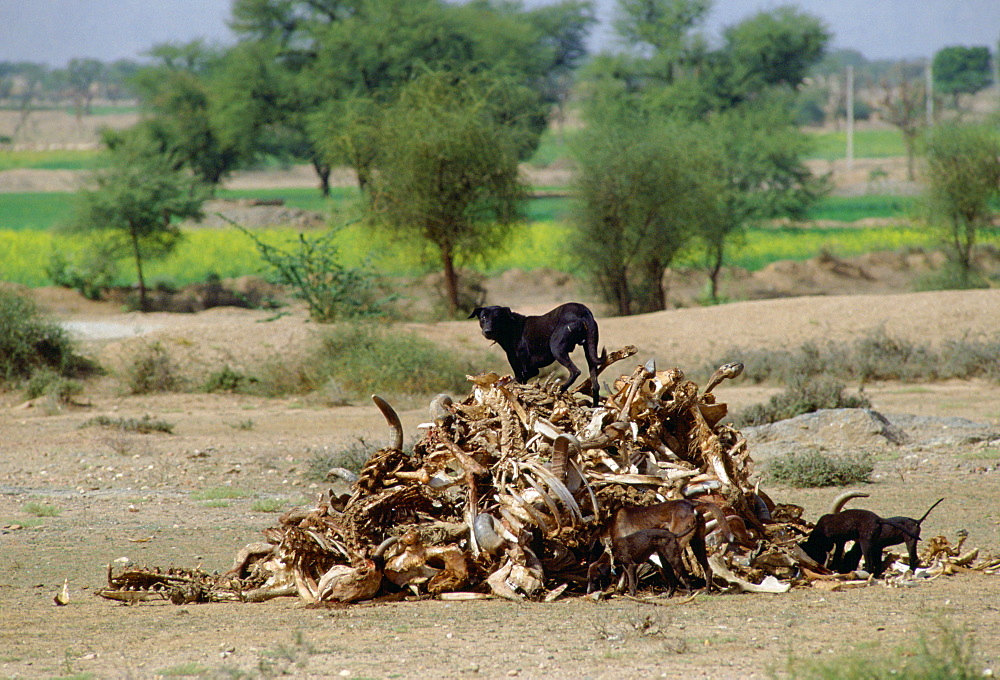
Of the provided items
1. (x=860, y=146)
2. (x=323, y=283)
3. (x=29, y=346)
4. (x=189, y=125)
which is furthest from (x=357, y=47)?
(x=860, y=146)

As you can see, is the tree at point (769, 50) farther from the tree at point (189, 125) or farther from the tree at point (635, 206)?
the tree at point (635, 206)

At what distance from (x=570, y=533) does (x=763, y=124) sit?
39.5 m

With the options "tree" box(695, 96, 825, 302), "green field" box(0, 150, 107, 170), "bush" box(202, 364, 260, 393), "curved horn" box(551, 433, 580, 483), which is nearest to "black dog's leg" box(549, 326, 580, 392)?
"curved horn" box(551, 433, 580, 483)

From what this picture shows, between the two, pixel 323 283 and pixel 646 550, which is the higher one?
pixel 646 550

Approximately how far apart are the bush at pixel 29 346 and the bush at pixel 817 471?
11854mm

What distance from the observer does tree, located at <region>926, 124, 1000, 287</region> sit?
30.8m

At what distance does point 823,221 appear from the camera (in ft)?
176

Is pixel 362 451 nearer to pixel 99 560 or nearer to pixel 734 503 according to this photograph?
pixel 99 560

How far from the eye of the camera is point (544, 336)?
7.03 meters

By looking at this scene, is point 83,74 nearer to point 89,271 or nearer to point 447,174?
point 89,271

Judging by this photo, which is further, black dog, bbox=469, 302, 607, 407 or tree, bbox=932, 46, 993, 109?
tree, bbox=932, 46, 993, 109

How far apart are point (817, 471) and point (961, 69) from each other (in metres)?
113

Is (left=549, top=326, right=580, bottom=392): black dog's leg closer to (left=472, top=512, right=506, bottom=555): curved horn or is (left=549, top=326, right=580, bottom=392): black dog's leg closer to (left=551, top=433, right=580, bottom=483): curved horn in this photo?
(left=551, top=433, right=580, bottom=483): curved horn

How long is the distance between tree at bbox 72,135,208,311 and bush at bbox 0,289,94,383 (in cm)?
1110
